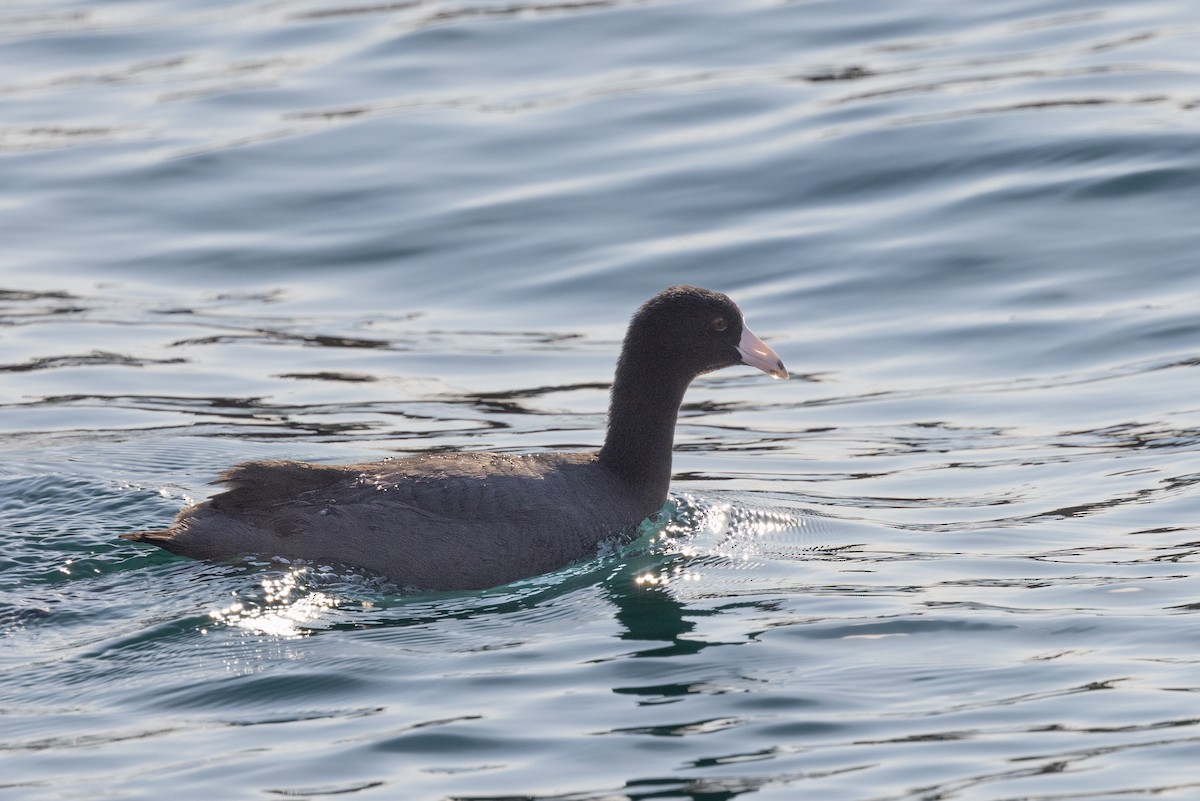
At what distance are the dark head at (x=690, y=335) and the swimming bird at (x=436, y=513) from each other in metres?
0.46

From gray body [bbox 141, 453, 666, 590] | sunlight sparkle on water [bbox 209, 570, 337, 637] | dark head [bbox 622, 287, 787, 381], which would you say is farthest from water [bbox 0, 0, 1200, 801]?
dark head [bbox 622, 287, 787, 381]

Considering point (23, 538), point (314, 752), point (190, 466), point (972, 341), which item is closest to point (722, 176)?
point (972, 341)

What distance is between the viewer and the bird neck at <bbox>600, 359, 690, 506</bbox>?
11.1 metres

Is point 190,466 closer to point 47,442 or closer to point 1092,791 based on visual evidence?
point 47,442

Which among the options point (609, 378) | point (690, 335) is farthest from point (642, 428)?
point (609, 378)

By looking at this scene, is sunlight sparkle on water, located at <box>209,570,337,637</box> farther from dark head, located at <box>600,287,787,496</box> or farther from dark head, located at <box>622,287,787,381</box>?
dark head, located at <box>622,287,787,381</box>

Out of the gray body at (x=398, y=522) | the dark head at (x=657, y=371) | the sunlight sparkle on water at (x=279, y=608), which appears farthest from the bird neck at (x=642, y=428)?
the sunlight sparkle on water at (x=279, y=608)

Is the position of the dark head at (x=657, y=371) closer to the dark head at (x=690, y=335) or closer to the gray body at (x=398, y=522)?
the dark head at (x=690, y=335)

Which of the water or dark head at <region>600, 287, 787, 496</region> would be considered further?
dark head at <region>600, 287, 787, 496</region>

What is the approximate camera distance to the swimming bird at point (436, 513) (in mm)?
9680

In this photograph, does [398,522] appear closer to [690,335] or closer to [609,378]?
[690,335]

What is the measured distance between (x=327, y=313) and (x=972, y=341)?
5.54 m

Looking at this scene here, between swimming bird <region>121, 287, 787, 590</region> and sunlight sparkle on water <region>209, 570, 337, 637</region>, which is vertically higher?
swimming bird <region>121, 287, 787, 590</region>

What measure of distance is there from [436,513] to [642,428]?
1.77m
